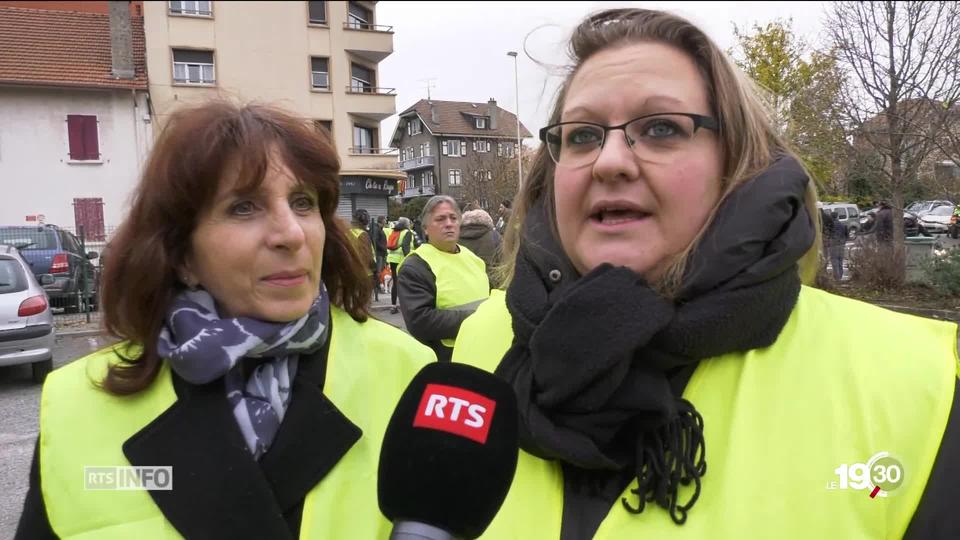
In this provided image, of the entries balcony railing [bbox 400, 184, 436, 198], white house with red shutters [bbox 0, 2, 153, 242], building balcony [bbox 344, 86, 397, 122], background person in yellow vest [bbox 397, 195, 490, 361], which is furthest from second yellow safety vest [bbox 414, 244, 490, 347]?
balcony railing [bbox 400, 184, 436, 198]

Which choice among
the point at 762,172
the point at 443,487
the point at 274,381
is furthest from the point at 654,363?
the point at 274,381

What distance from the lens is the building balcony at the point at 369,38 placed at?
1.91 meters

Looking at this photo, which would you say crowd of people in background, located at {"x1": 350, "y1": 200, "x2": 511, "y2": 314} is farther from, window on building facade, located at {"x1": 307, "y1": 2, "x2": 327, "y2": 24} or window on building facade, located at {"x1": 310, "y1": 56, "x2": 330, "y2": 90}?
window on building facade, located at {"x1": 307, "y1": 2, "x2": 327, "y2": 24}

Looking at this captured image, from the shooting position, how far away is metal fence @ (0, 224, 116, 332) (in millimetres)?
13383

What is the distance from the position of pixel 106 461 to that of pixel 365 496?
624 mm

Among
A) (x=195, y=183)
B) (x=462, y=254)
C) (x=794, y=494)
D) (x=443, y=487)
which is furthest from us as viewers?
(x=462, y=254)

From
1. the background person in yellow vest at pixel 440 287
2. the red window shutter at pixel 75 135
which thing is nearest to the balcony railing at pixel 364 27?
the background person in yellow vest at pixel 440 287

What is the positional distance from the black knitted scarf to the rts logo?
0.29 m

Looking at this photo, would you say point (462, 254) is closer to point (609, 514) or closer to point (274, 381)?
point (274, 381)

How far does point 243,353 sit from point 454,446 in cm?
80

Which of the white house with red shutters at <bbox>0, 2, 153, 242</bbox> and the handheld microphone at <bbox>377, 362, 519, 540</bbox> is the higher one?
the white house with red shutters at <bbox>0, 2, 153, 242</bbox>

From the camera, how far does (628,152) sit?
1466mm

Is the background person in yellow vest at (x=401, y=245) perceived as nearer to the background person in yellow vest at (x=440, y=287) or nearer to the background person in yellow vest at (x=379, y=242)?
the background person in yellow vest at (x=379, y=242)

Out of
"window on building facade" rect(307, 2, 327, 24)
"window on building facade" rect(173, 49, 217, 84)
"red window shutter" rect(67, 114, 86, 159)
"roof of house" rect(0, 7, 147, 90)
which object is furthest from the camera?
"red window shutter" rect(67, 114, 86, 159)
